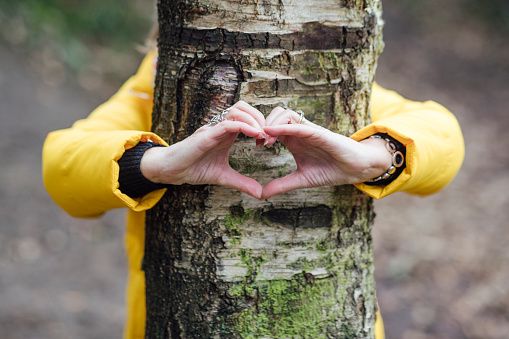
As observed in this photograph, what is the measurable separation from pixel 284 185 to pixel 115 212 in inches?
199

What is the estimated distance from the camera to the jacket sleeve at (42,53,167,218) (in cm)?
134

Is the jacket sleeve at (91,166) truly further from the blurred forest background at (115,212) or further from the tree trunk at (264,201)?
the blurred forest background at (115,212)

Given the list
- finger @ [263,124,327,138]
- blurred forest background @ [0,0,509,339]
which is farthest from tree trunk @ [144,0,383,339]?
blurred forest background @ [0,0,509,339]

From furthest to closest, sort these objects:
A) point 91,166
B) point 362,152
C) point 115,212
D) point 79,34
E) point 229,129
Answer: point 79,34 → point 115,212 → point 91,166 → point 362,152 → point 229,129

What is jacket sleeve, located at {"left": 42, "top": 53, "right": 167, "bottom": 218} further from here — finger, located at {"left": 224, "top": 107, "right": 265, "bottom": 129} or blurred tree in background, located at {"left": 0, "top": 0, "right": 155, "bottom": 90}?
blurred tree in background, located at {"left": 0, "top": 0, "right": 155, "bottom": 90}

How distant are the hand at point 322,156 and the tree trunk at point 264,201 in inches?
3.7

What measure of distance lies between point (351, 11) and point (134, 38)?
9283 mm

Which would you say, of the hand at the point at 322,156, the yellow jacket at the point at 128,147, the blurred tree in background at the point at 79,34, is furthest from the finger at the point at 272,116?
the blurred tree in background at the point at 79,34

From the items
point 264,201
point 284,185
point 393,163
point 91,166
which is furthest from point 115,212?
point 393,163

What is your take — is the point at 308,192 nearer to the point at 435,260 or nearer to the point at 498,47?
the point at 435,260

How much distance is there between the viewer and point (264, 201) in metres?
1.41

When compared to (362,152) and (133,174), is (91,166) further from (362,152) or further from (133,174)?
(362,152)

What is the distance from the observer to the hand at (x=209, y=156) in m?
1.17

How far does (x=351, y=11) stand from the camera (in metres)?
1.38
